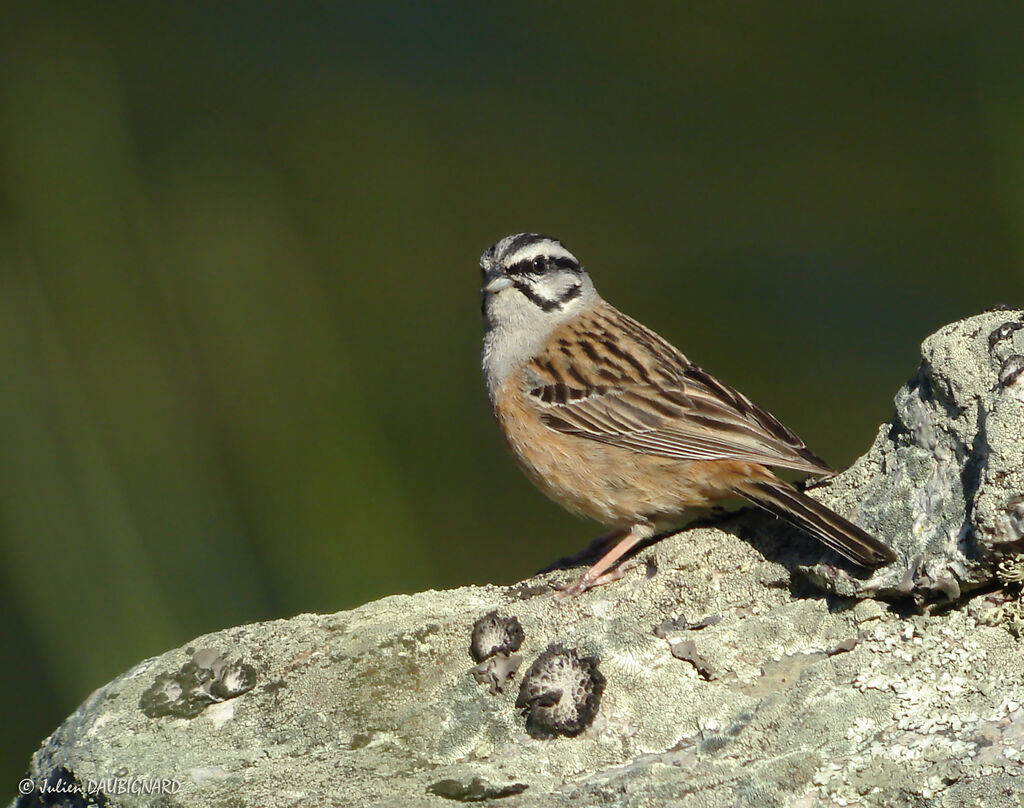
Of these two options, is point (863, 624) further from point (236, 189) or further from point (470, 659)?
point (236, 189)

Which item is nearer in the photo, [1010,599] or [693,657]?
[1010,599]

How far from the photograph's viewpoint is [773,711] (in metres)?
2.56

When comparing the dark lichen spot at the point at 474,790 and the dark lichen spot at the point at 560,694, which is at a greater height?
the dark lichen spot at the point at 560,694

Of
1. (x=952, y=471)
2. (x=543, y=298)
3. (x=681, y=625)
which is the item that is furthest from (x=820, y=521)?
(x=543, y=298)

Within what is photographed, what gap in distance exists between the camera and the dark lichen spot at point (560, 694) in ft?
8.96

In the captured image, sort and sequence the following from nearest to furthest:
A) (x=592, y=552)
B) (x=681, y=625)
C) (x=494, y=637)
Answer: (x=681, y=625)
(x=494, y=637)
(x=592, y=552)

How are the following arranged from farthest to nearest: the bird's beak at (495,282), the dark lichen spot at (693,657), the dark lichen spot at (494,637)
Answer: the bird's beak at (495,282), the dark lichen spot at (494,637), the dark lichen spot at (693,657)

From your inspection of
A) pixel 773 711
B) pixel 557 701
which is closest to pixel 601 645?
pixel 557 701

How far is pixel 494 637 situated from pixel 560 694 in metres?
0.34

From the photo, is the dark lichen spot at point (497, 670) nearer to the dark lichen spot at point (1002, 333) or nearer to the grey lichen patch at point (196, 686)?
the grey lichen patch at point (196, 686)

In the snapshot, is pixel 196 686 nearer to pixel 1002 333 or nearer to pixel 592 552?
pixel 592 552

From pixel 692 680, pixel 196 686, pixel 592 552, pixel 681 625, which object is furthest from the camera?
pixel 592 552

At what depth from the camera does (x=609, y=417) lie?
3922 mm

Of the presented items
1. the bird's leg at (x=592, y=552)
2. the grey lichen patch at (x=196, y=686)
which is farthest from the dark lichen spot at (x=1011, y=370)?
the grey lichen patch at (x=196, y=686)
